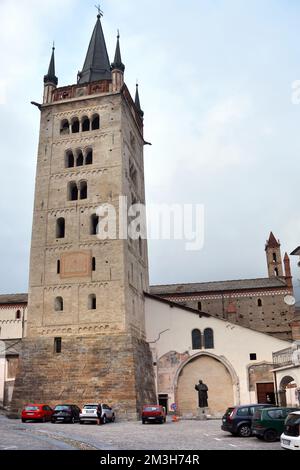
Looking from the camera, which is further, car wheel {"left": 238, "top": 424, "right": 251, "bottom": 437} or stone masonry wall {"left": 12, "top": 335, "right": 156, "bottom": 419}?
stone masonry wall {"left": 12, "top": 335, "right": 156, "bottom": 419}

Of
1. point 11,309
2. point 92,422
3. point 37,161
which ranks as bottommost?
point 92,422

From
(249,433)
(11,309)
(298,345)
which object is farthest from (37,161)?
(249,433)

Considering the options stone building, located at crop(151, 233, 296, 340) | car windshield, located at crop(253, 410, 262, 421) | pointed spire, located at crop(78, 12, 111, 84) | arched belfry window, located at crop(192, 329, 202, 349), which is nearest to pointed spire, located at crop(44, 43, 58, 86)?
pointed spire, located at crop(78, 12, 111, 84)

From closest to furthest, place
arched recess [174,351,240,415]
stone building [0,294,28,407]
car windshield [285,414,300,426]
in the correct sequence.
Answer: car windshield [285,414,300,426] < arched recess [174,351,240,415] < stone building [0,294,28,407]

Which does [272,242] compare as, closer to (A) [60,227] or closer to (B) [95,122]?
(B) [95,122]

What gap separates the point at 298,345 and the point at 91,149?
21.7 metres

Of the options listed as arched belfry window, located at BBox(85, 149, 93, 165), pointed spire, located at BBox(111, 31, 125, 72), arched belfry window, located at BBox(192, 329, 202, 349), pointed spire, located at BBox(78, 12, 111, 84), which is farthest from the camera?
pointed spire, located at BBox(78, 12, 111, 84)

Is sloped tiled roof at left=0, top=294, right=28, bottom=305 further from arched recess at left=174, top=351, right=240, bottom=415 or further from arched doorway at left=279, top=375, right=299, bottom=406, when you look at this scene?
arched doorway at left=279, top=375, right=299, bottom=406

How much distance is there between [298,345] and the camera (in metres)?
32.1

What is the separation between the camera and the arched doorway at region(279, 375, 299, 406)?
31609 mm

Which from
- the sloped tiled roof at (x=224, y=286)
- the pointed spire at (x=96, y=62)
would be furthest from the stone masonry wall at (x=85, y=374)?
the pointed spire at (x=96, y=62)

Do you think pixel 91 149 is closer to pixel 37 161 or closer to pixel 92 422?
pixel 37 161

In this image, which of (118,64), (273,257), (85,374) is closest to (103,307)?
(85,374)

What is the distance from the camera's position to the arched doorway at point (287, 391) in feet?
104
